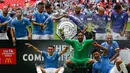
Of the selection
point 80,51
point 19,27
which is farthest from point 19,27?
point 80,51

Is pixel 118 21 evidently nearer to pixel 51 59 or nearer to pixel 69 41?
pixel 69 41

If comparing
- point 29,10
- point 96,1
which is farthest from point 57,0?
point 29,10

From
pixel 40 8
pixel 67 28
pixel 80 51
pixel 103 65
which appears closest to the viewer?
pixel 103 65

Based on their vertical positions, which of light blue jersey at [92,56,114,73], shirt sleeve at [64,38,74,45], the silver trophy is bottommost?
light blue jersey at [92,56,114,73]

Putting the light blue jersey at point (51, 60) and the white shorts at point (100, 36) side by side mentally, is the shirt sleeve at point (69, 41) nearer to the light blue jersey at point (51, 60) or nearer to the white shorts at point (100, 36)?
the light blue jersey at point (51, 60)

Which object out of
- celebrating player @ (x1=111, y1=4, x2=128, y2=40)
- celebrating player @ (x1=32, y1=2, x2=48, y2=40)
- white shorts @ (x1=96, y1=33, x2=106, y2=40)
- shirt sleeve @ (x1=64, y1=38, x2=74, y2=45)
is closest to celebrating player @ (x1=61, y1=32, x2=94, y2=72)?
shirt sleeve @ (x1=64, y1=38, x2=74, y2=45)

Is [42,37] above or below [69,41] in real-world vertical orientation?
below

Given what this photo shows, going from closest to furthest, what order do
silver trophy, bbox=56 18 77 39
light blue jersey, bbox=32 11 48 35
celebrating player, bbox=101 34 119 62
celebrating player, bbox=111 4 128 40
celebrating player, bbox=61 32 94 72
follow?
celebrating player, bbox=61 32 94 72 < celebrating player, bbox=101 34 119 62 < silver trophy, bbox=56 18 77 39 < light blue jersey, bbox=32 11 48 35 < celebrating player, bbox=111 4 128 40

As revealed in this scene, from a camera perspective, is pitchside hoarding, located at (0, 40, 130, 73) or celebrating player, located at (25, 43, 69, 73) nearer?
celebrating player, located at (25, 43, 69, 73)

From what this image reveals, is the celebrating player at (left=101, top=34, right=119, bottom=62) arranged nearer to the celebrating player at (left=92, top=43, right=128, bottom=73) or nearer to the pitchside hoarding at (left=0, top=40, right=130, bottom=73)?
the celebrating player at (left=92, top=43, right=128, bottom=73)

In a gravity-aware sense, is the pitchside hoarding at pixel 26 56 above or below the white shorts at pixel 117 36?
below

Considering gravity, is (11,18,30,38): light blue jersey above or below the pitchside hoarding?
above

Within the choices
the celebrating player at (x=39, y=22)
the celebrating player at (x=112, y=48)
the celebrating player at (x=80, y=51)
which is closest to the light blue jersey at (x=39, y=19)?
the celebrating player at (x=39, y=22)

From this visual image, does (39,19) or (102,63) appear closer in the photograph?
(102,63)
